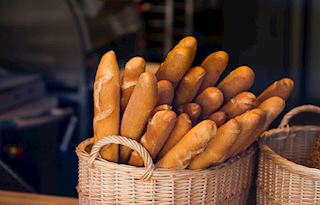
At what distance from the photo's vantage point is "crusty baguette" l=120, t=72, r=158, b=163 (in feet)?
2.97

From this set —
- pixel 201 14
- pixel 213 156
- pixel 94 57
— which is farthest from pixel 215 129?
pixel 201 14

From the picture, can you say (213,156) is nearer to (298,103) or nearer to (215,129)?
(215,129)

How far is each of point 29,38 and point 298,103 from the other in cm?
141

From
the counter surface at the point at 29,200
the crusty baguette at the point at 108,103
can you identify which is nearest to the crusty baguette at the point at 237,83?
the crusty baguette at the point at 108,103

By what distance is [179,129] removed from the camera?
94 centimetres

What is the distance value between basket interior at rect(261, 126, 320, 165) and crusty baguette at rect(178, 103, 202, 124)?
0.26 metres

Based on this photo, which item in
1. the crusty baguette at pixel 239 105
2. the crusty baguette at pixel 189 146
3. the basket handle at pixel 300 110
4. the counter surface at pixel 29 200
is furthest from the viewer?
the counter surface at pixel 29 200

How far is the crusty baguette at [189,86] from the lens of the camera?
997 mm

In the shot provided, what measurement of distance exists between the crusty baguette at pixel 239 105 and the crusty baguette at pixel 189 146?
0.40 feet

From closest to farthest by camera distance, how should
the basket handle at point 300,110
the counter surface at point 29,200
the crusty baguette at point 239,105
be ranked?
the crusty baguette at point 239,105
the basket handle at point 300,110
the counter surface at point 29,200

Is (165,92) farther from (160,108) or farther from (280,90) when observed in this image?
(280,90)

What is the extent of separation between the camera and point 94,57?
2.71m

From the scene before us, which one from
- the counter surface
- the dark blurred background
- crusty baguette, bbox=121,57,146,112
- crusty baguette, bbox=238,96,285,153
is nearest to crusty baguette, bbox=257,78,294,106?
crusty baguette, bbox=238,96,285,153

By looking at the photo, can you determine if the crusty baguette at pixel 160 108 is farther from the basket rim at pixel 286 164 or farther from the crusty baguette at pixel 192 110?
the basket rim at pixel 286 164
